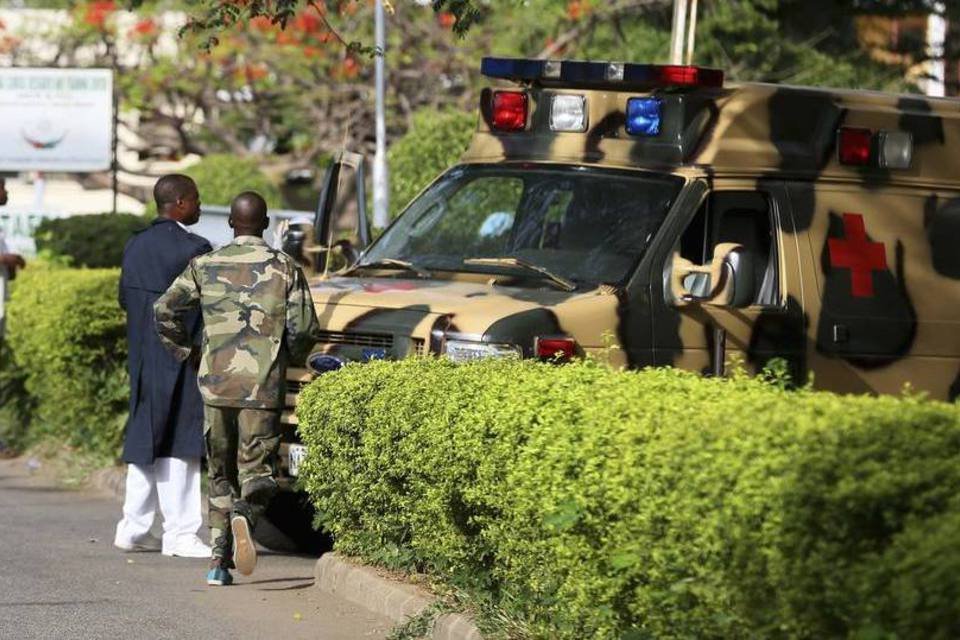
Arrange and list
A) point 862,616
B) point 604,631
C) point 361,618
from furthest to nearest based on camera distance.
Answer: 1. point 361,618
2. point 604,631
3. point 862,616

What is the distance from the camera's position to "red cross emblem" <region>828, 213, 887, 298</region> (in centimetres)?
992

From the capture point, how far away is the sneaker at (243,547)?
28.3 feet

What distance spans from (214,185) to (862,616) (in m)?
20.4

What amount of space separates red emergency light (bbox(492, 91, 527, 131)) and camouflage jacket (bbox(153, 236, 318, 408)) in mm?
1910

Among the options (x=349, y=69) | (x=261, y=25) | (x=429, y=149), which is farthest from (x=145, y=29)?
(x=429, y=149)

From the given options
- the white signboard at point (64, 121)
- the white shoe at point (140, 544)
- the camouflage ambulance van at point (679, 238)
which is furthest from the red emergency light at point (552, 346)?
the white signboard at point (64, 121)

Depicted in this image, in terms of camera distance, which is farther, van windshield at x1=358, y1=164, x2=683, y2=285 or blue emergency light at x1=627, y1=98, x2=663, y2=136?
blue emergency light at x1=627, y1=98, x2=663, y2=136

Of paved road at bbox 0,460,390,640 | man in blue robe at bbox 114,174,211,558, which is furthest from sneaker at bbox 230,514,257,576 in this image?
man in blue robe at bbox 114,174,211,558

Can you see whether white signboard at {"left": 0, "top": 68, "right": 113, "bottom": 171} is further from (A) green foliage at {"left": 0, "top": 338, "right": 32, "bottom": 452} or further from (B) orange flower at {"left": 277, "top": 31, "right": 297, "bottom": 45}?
(B) orange flower at {"left": 277, "top": 31, "right": 297, "bottom": 45}

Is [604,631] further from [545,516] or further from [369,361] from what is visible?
[369,361]

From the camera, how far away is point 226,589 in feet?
29.8

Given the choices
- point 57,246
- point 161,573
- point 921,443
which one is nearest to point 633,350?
point 161,573

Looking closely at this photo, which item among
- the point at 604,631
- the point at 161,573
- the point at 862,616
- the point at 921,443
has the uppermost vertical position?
the point at 921,443

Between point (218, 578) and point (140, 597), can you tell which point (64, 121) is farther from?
point (140, 597)
